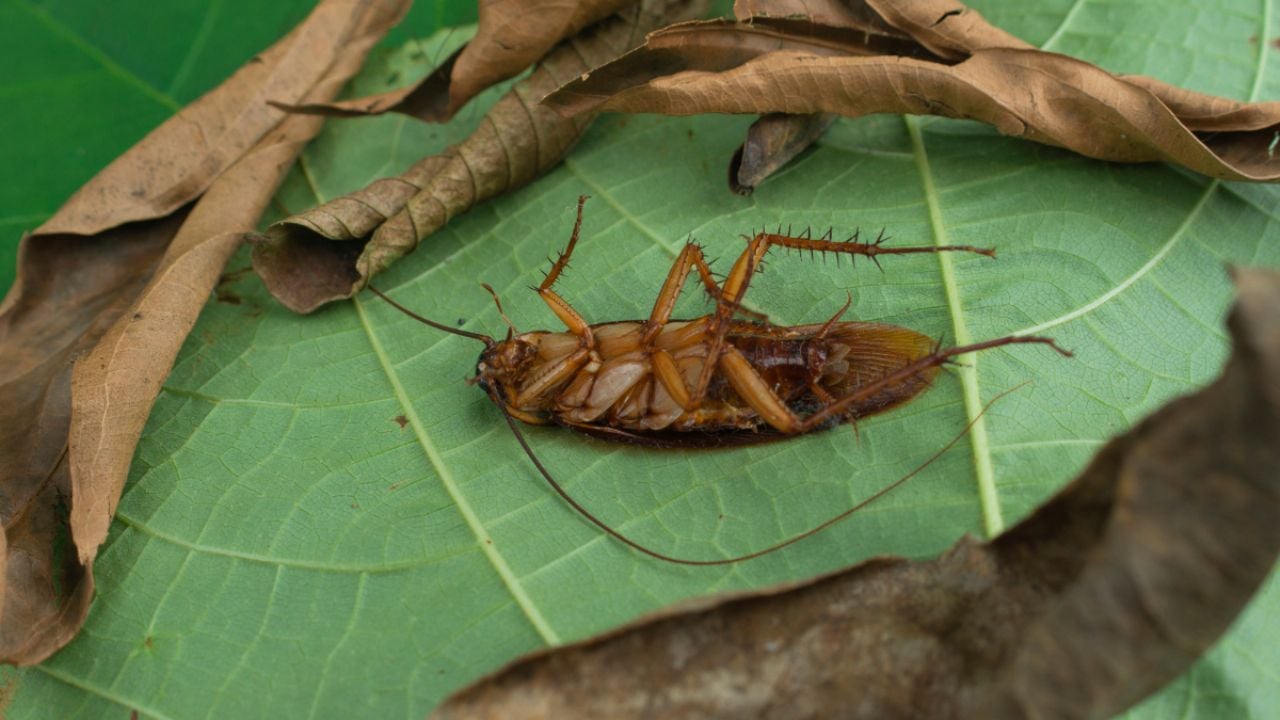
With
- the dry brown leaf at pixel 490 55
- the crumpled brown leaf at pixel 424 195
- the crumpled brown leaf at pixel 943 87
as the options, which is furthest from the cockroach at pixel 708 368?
the dry brown leaf at pixel 490 55

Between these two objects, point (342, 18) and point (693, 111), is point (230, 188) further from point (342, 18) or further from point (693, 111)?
point (693, 111)

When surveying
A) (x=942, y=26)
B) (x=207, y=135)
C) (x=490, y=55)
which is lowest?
(x=942, y=26)

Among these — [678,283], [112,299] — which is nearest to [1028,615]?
[678,283]

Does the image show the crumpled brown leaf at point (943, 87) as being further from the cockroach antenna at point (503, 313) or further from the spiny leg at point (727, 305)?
the cockroach antenna at point (503, 313)

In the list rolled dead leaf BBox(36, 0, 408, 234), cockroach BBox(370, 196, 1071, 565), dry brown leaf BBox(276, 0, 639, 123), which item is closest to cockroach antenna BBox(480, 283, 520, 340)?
cockroach BBox(370, 196, 1071, 565)

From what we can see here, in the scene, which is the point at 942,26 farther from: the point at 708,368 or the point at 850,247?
the point at 708,368

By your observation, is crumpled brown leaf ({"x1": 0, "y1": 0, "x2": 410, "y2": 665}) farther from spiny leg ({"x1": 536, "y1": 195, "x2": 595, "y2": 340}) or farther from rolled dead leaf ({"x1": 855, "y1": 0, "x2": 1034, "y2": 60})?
rolled dead leaf ({"x1": 855, "y1": 0, "x2": 1034, "y2": 60})
